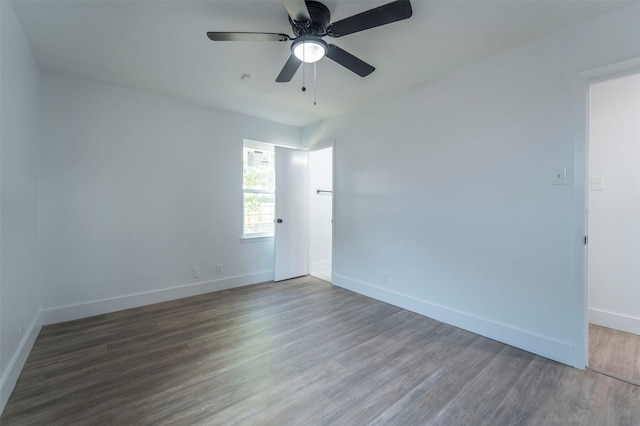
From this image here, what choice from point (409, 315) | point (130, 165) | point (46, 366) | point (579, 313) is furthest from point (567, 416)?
point (130, 165)

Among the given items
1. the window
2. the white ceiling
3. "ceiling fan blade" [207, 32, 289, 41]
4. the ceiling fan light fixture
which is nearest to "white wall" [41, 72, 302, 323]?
the window

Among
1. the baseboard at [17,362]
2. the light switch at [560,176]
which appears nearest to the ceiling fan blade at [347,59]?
the light switch at [560,176]

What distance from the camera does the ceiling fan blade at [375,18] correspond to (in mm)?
1432

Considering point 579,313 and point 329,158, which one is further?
point 329,158

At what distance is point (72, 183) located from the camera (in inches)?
109

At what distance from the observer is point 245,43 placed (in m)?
2.15

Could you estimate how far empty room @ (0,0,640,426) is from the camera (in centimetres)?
171

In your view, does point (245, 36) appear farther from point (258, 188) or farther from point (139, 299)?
point (139, 299)

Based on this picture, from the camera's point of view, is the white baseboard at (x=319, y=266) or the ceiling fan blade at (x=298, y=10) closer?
the ceiling fan blade at (x=298, y=10)

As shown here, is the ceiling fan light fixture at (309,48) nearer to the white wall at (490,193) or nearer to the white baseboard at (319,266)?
the white wall at (490,193)

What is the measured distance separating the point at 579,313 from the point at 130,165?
14.7 feet

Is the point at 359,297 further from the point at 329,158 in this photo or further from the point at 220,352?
the point at 329,158

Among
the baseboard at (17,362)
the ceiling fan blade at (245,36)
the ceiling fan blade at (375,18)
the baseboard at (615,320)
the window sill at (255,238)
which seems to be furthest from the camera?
the window sill at (255,238)

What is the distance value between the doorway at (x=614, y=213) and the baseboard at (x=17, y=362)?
427 cm
